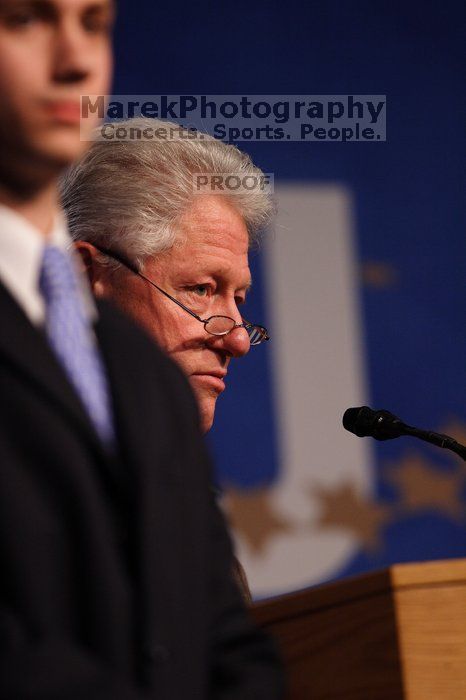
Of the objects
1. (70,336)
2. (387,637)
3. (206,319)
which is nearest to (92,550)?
(70,336)

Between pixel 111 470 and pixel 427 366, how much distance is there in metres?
1.98

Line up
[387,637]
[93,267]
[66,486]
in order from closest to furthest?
[66,486] < [387,637] < [93,267]

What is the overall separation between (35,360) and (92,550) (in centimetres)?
12

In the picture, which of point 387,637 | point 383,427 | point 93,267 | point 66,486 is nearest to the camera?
point 66,486

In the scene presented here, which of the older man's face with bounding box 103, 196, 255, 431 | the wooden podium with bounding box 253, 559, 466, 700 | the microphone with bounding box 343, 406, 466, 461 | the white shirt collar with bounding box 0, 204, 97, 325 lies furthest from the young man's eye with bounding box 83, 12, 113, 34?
the older man's face with bounding box 103, 196, 255, 431

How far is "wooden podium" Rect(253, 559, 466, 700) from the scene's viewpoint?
3.63 ft

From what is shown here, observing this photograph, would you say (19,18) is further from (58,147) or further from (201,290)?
(201,290)

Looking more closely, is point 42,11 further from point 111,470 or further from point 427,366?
point 427,366

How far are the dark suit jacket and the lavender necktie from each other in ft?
0.05

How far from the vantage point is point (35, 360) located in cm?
70

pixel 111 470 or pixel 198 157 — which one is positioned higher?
pixel 198 157

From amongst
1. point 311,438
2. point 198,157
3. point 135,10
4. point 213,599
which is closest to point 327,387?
point 311,438

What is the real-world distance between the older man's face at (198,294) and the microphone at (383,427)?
42 centimetres

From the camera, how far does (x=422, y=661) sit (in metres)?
1.11
